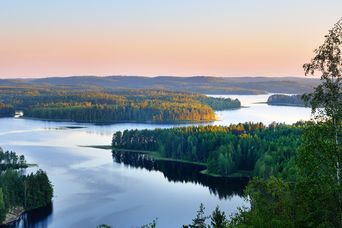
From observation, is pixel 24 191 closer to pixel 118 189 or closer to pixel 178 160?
pixel 118 189

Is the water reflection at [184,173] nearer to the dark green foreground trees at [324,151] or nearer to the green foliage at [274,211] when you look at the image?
the green foliage at [274,211]

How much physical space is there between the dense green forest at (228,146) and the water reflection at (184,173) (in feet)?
11.2

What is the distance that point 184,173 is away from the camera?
86.6 m

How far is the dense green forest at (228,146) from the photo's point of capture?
8225cm

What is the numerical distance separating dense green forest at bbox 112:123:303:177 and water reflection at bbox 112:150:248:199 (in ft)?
11.2

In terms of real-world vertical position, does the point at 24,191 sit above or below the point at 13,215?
above

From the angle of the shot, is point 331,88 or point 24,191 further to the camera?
point 24,191

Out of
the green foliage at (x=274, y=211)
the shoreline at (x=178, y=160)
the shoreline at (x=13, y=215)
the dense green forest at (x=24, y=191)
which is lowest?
the shoreline at (x=178, y=160)

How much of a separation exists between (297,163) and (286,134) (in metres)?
90.0

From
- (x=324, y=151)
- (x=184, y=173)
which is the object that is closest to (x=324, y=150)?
(x=324, y=151)

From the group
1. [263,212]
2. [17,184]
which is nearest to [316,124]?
[263,212]

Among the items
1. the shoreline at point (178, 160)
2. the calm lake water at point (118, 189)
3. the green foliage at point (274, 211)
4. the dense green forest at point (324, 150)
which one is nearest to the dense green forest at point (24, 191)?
the calm lake water at point (118, 189)

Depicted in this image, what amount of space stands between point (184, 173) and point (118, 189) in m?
17.3

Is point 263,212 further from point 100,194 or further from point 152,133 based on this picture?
point 152,133
